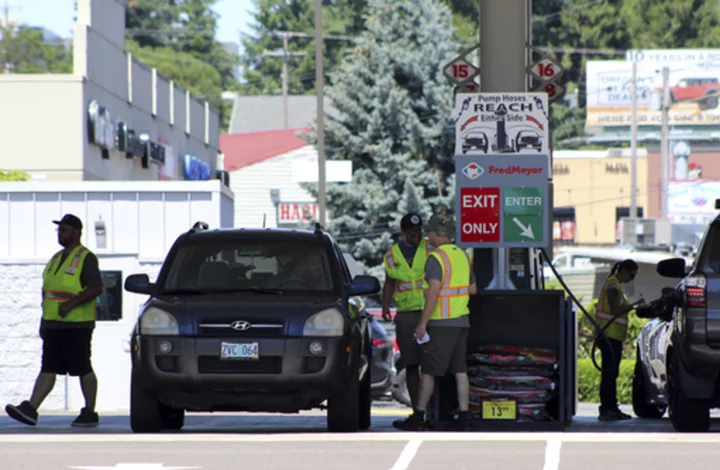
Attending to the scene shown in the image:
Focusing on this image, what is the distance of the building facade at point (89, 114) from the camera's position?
2898 cm

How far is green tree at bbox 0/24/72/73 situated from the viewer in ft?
322

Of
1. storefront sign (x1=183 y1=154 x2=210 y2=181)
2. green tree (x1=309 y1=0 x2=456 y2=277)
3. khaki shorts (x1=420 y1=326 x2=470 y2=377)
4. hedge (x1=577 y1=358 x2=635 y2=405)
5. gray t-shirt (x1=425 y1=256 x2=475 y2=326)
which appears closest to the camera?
gray t-shirt (x1=425 y1=256 x2=475 y2=326)

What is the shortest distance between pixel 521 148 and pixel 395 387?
8.98 meters

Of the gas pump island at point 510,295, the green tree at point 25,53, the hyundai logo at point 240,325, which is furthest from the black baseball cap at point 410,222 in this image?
the green tree at point 25,53

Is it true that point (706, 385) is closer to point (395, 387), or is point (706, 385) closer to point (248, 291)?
point (248, 291)

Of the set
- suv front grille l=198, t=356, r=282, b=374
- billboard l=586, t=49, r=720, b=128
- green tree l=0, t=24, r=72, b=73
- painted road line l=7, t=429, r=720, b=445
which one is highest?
green tree l=0, t=24, r=72, b=73

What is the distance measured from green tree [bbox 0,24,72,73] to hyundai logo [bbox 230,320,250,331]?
84.0 metres

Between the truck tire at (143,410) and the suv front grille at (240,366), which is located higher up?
the suv front grille at (240,366)

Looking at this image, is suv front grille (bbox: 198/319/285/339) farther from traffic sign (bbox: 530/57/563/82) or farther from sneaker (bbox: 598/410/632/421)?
traffic sign (bbox: 530/57/563/82)

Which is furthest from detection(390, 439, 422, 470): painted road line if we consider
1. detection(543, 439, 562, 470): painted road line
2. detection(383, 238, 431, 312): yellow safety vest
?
detection(383, 238, 431, 312): yellow safety vest

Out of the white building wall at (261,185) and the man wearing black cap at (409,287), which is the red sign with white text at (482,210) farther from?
the white building wall at (261,185)

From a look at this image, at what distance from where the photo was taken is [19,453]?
437 inches

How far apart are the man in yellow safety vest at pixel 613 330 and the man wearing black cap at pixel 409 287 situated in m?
2.86

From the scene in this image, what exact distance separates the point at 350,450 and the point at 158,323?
2178mm
